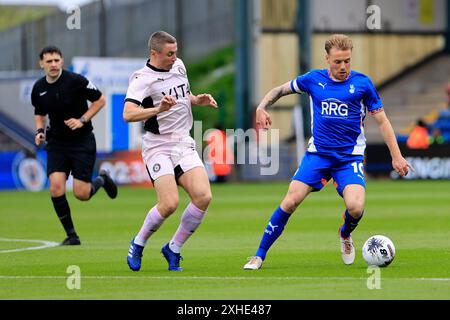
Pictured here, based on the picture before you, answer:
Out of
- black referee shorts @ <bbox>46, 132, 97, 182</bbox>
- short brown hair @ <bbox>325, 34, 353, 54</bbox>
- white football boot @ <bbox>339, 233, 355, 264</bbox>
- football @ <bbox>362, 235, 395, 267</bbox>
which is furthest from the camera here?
black referee shorts @ <bbox>46, 132, 97, 182</bbox>

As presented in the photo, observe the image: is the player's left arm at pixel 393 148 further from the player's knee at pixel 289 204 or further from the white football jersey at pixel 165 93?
the white football jersey at pixel 165 93

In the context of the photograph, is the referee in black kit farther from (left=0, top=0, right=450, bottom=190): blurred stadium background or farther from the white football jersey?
(left=0, top=0, right=450, bottom=190): blurred stadium background

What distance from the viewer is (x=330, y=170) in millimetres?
11500

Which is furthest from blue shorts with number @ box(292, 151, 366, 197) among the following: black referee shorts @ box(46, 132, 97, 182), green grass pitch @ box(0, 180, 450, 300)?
black referee shorts @ box(46, 132, 97, 182)

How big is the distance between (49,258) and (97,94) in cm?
271

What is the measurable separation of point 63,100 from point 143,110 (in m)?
3.84

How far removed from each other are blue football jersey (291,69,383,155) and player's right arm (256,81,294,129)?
154 millimetres

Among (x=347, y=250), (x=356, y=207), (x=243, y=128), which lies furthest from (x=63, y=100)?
(x=243, y=128)

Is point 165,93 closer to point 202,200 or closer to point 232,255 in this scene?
point 202,200

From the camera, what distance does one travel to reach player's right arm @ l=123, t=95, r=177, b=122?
10.7 metres

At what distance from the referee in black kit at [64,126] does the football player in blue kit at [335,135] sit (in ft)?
12.5

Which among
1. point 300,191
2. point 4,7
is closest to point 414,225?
point 300,191

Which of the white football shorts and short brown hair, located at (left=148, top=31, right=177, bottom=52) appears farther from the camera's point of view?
the white football shorts
